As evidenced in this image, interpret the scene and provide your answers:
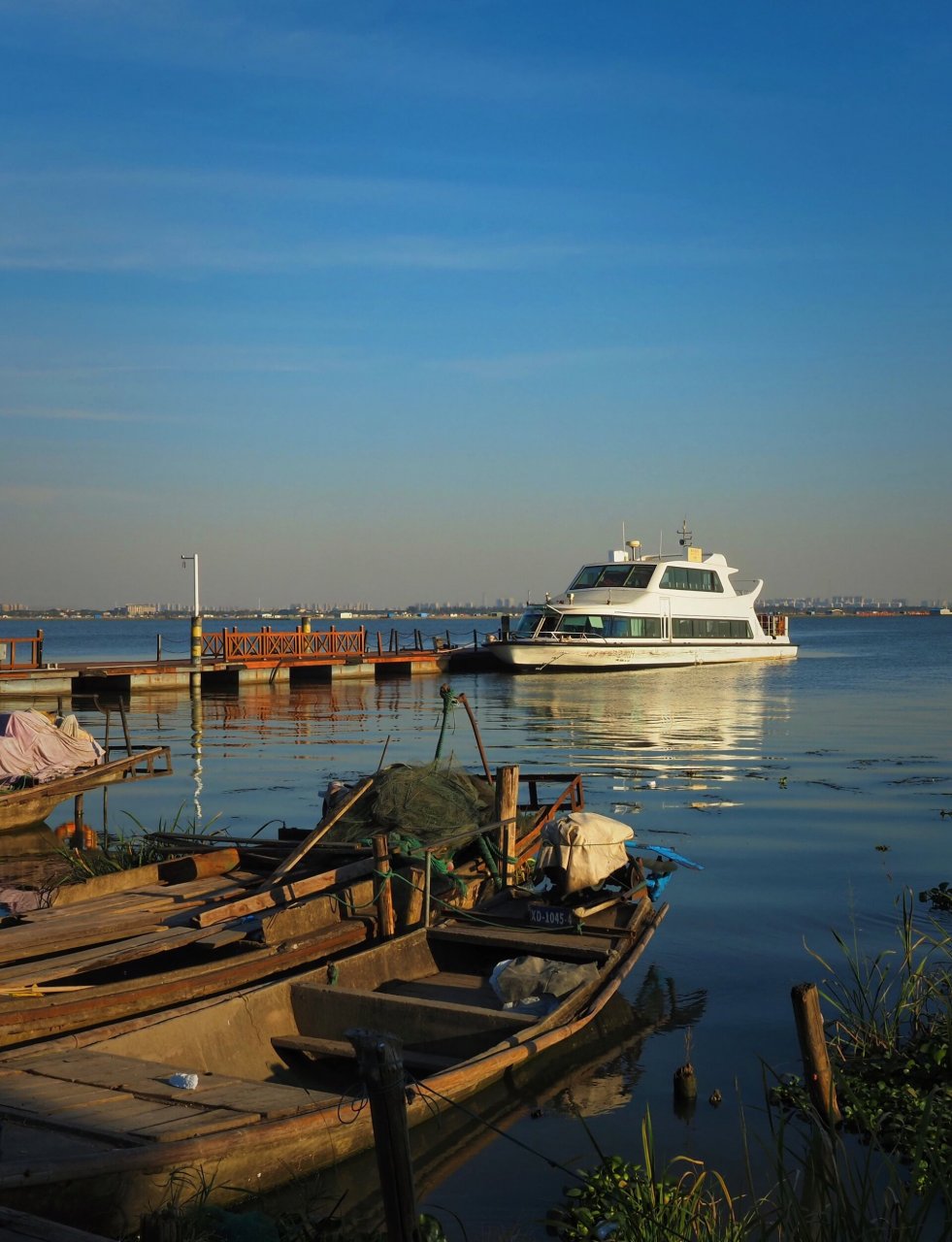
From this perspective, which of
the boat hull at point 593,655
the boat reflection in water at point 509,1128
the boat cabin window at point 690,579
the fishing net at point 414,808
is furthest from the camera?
the boat cabin window at point 690,579

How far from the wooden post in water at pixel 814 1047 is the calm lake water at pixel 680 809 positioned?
962 millimetres

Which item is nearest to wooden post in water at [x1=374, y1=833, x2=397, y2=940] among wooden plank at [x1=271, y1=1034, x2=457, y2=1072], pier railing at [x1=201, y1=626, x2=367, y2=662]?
wooden plank at [x1=271, y1=1034, x2=457, y2=1072]

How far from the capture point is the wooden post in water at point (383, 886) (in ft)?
28.1

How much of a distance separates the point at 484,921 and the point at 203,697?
29.4 metres

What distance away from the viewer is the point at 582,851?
9.31 m

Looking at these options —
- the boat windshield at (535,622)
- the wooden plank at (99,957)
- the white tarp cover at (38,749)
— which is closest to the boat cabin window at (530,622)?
the boat windshield at (535,622)

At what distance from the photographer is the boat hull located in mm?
43812

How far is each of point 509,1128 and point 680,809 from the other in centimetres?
1062

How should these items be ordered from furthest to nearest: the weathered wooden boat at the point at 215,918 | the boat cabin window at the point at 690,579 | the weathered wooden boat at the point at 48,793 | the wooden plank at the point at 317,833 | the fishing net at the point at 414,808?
the boat cabin window at the point at 690,579, the weathered wooden boat at the point at 48,793, the fishing net at the point at 414,808, the wooden plank at the point at 317,833, the weathered wooden boat at the point at 215,918

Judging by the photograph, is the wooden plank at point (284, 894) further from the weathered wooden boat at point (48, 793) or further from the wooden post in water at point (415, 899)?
the weathered wooden boat at point (48, 793)

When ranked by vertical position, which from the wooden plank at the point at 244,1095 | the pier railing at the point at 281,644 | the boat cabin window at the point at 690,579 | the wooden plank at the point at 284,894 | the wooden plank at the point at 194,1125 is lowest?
the wooden plank at the point at 244,1095

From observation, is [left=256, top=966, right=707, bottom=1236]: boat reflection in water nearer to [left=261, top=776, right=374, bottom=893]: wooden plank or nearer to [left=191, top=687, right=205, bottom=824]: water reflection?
[left=261, top=776, right=374, bottom=893]: wooden plank

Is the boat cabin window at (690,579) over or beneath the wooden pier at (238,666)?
over

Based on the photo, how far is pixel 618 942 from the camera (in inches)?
332
